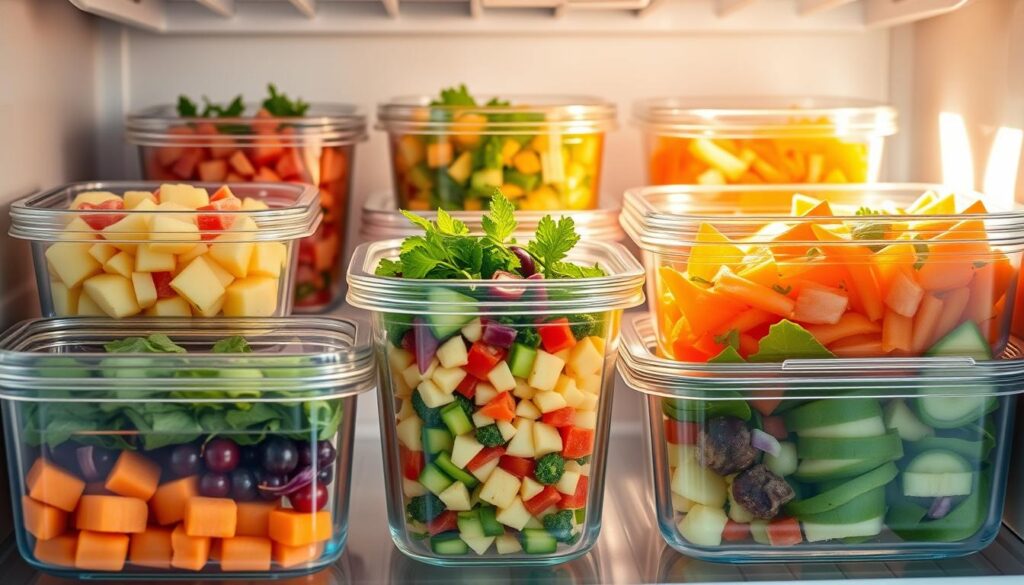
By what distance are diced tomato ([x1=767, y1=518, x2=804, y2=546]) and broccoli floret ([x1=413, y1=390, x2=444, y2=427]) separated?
29 centimetres

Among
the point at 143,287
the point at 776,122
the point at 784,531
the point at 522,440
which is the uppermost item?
the point at 776,122

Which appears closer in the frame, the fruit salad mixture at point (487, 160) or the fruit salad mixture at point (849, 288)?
the fruit salad mixture at point (849, 288)

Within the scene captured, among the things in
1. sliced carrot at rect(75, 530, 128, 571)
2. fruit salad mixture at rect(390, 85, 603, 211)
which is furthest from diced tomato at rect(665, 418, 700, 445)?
sliced carrot at rect(75, 530, 128, 571)

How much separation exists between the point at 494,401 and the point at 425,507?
12 cm

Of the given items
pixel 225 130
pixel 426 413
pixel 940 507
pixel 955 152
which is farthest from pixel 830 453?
pixel 225 130

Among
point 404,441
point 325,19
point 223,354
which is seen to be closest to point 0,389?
point 223,354

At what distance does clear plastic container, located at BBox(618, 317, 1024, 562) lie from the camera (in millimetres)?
954

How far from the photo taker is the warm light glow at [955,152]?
1.21m

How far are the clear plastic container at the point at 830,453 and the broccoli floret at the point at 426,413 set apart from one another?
18 centimetres

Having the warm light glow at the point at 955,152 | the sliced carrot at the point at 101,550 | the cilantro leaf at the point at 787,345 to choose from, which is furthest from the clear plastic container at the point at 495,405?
the warm light glow at the point at 955,152

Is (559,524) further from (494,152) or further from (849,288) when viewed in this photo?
(494,152)

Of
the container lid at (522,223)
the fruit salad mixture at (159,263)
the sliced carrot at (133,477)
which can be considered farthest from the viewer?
the container lid at (522,223)

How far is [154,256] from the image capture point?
1.01m

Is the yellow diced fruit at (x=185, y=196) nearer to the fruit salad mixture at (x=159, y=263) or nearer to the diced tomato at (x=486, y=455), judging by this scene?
the fruit salad mixture at (x=159, y=263)
